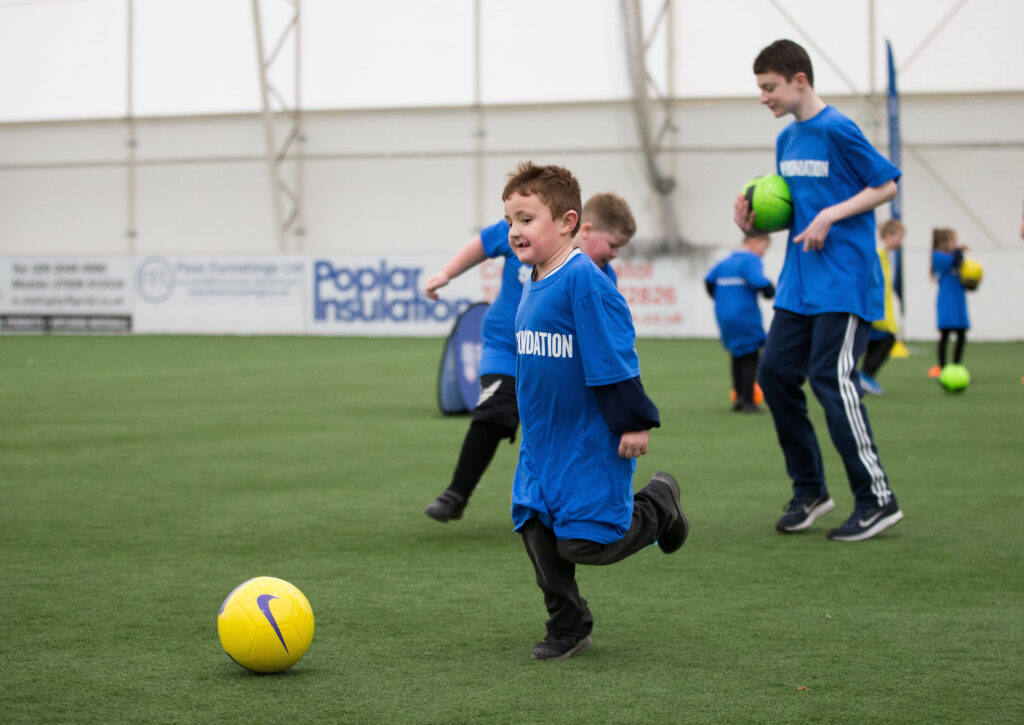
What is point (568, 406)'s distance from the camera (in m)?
3.51

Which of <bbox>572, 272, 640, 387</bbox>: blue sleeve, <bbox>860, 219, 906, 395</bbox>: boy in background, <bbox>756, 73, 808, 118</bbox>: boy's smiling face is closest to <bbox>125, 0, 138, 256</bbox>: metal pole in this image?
<bbox>860, 219, 906, 395</bbox>: boy in background

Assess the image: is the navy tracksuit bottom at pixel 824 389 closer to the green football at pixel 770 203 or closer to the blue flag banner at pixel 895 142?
the green football at pixel 770 203

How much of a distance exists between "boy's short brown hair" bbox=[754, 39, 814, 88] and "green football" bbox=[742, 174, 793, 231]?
0.46 metres

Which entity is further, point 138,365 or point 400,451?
point 138,365

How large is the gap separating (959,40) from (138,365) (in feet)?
63.1

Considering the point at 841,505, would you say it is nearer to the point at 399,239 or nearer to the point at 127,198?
the point at 399,239

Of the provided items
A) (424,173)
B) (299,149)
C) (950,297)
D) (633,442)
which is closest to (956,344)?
(950,297)

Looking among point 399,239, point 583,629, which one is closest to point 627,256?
point 399,239

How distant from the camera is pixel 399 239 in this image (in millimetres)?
30406

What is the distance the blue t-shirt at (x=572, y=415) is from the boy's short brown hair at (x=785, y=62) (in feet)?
7.36

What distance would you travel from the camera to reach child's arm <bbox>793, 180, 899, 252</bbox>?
17.1 feet

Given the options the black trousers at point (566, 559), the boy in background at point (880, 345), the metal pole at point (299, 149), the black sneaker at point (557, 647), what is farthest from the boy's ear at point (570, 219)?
→ the metal pole at point (299, 149)

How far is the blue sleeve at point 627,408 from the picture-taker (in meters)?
3.37

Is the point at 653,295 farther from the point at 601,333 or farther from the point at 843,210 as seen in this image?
the point at 601,333
